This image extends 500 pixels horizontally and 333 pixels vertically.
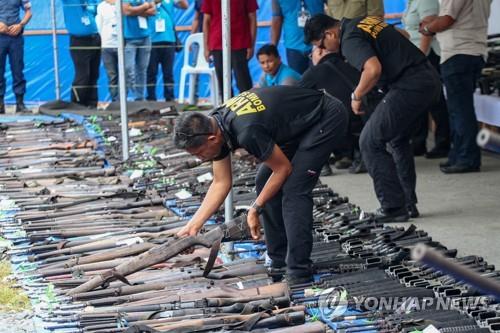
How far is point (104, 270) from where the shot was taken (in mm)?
6555

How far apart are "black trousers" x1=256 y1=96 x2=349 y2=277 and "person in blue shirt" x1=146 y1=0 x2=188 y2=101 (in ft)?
32.8

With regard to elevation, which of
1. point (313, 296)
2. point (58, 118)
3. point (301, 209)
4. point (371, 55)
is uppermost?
point (371, 55)

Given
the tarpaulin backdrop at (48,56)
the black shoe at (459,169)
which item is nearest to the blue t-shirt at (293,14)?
the black shoe at (459,169)

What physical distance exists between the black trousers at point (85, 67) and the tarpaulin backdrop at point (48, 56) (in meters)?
1.58

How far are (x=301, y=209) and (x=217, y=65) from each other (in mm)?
6656

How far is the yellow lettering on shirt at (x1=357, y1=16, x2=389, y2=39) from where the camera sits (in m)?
7.54

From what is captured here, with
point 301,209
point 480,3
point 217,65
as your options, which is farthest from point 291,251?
point 217,65

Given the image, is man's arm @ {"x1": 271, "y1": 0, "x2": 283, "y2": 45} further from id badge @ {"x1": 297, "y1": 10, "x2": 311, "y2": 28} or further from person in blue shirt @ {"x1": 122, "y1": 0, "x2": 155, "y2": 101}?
person in blue shirt @ {"x1": 122, "y1": 0, "x2": 155, "y2": 101}

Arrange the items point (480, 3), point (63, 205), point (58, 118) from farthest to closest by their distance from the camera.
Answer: point (58, 118) < point (480, 3) < point (63, 205)

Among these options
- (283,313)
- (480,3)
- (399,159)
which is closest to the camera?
(283,313)

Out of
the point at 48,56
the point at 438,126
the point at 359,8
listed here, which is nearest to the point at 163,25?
the point at 48,56

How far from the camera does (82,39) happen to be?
1559cm

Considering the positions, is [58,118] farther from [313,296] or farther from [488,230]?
[313,296]

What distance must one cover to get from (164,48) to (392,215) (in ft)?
28.8
